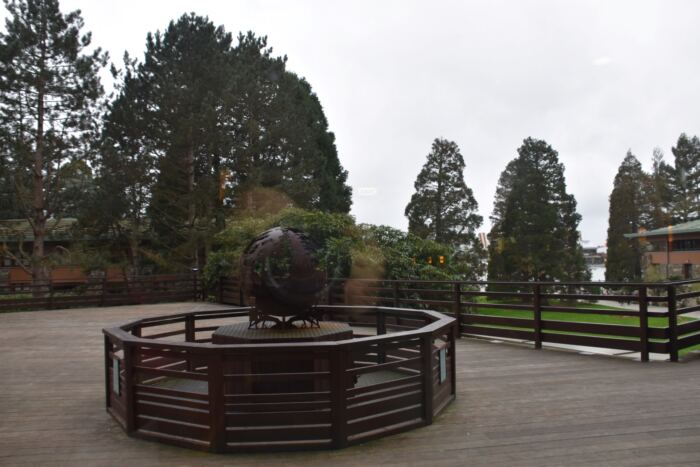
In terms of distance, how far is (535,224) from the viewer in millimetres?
31750

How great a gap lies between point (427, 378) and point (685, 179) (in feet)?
78.8

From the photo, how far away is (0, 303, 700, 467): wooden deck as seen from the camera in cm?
383

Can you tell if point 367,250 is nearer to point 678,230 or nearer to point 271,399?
point 271,399

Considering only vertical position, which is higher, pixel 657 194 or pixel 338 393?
pixel 657 194

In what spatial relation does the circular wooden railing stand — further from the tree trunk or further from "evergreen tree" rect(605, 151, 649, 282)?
"evergreen tree" rect(605, 151, 649, 282)

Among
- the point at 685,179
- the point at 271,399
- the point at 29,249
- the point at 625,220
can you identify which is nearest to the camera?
the point at 271,399

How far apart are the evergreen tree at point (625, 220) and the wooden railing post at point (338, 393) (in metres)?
24.4

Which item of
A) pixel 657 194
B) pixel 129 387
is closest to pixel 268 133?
pixel 657 194

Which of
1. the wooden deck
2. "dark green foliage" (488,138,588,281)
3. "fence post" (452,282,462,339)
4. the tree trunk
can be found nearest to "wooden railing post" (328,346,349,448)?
the wooden deck

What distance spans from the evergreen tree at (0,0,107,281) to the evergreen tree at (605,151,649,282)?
2507 centimetres

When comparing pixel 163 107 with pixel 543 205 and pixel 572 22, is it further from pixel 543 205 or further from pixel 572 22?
pixel 543 205

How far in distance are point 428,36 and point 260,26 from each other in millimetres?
14799

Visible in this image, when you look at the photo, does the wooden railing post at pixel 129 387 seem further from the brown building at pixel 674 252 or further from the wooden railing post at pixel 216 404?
the brown building at pixel 674 252

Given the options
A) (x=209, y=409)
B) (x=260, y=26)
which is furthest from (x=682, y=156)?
(x=209, y=409)
